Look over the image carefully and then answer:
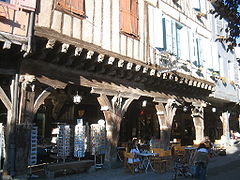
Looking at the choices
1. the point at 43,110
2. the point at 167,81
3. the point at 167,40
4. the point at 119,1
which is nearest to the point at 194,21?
the point at 167,40

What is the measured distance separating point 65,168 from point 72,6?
15.0 feet

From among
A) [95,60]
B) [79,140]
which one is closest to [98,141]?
[79,140]

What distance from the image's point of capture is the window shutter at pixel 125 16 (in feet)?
27.9

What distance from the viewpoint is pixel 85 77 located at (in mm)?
7555

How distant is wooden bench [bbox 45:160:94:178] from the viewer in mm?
6652

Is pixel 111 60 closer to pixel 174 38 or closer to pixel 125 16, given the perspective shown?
pixel 125 16

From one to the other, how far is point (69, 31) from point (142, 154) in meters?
4.34

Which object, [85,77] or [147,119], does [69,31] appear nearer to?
[85,77]

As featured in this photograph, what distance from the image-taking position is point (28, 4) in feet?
Answer: 19.2

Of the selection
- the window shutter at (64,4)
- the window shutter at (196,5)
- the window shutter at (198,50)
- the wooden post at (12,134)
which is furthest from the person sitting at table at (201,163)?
the window shutter at (196,5)

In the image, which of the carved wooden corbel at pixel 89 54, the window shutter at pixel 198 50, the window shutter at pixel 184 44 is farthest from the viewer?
the window shutter at pixel 198 50

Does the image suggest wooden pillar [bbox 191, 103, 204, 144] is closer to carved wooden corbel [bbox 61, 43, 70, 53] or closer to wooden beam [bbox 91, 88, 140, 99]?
wooden beam [bbox 91, 88, 140, 99]

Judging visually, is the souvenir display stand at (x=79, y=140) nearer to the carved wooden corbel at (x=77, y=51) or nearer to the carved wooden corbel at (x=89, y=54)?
the carved wooden corbel at (x=89, y=54)

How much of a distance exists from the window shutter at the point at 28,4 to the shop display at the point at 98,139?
4021 mm
